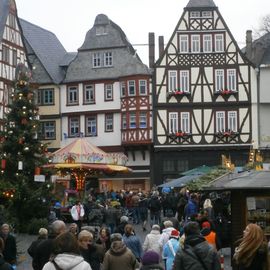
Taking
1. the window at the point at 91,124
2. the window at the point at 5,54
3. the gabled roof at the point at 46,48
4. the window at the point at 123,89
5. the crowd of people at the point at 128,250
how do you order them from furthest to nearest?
the gabled roof at the point at 46,48 → the window at the point at 91,124 → the window at the point at 123,89 → the window at the point at 5,54 → the crowd of people at the point at 128,250

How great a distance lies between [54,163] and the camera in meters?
37.2

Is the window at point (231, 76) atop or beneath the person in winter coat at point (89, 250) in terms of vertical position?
atop

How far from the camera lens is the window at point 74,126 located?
179 ft

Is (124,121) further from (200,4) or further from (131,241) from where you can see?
(131,241)

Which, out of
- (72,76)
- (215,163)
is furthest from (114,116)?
(215,163)

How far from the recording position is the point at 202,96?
5125 centimetres

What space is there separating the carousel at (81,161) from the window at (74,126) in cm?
1438

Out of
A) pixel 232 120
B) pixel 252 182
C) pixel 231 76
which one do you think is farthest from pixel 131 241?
pixel 231 76

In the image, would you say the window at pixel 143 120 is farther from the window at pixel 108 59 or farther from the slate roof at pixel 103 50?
the window at pixel 108 59

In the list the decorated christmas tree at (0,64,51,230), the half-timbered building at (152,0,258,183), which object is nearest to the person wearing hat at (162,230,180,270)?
the decorated christmas tree at (0,64,51,230)

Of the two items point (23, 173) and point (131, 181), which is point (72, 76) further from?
point (23, 173)

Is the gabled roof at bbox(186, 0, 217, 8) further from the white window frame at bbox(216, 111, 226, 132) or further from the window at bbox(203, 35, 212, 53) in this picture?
the white window frame at bbox(216, 111, 226, 132)

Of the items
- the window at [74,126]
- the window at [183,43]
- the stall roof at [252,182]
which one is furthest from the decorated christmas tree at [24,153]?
the window at [74,126]

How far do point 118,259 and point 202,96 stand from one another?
4122 cm
